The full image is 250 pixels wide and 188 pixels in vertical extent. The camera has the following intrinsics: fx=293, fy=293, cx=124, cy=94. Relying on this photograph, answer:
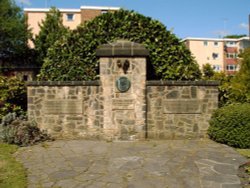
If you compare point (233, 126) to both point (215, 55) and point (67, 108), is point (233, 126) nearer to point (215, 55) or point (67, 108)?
point (67, 108)

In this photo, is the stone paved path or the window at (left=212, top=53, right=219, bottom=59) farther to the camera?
the window at (left=212, top=53, right=219, bottom=59)

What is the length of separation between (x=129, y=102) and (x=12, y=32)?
19.3m

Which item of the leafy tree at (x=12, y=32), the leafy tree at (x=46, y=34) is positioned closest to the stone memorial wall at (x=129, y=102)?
the leafy tree at (x=12, y=32)

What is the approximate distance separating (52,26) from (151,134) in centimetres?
2238

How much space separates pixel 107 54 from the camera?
8.80 m

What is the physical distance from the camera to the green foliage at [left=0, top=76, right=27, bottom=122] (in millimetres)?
10430

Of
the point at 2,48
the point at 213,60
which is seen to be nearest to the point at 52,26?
the point at 2,48

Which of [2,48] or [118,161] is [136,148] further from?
[2,48]

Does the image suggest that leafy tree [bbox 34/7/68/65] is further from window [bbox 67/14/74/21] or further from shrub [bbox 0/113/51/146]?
shrub [bbox 0/113/51/146]

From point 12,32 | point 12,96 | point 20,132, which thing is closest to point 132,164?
point 20,132

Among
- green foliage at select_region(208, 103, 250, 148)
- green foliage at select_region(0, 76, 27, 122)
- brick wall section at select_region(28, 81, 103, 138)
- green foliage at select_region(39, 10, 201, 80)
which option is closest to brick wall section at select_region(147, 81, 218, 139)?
green foliage at select_region(208, 103, 250, 148)

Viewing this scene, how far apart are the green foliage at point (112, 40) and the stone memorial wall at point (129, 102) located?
123 cm

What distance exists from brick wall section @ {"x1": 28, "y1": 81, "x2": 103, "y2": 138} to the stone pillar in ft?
1.07

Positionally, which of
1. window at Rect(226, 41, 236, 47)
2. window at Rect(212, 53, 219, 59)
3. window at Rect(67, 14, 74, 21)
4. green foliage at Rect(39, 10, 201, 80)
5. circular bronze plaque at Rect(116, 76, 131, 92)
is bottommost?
circular bronze plaque at Rect(116, 76, 131, 92)
